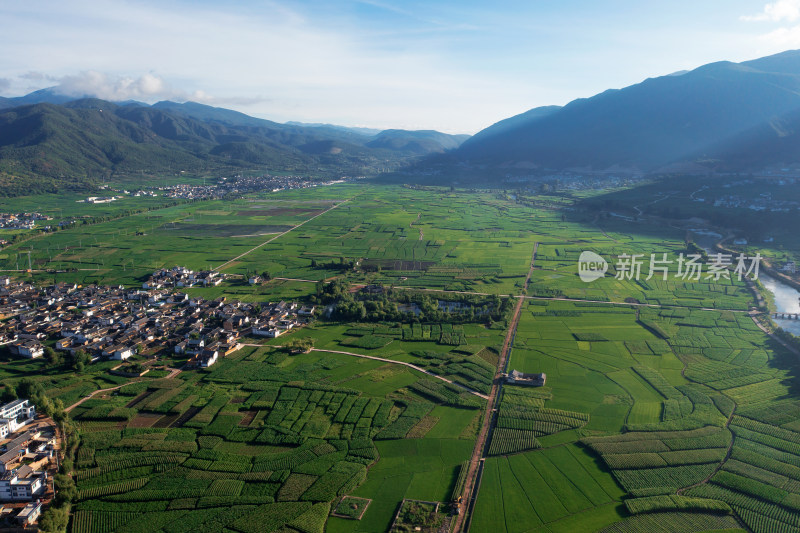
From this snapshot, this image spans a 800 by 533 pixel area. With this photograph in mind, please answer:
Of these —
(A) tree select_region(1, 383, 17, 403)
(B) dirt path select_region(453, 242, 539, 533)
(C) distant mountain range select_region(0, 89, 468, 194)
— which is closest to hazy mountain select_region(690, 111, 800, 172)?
(B) dirt path select_region(453, 242, 539, 533)

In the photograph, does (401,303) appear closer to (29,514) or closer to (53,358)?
(53,358)

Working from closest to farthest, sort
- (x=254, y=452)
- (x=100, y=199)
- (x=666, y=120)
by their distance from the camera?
(x=254, y=452), (x=100, y=199), (x=666, y=120)

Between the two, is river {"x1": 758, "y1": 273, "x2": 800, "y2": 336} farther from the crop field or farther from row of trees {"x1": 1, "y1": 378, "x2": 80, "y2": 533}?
row of trees {"x1": 1, "y1": 378, "x2": 80, "y2": 533}

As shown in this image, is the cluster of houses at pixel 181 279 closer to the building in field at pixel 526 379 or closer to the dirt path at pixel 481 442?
the dirt path at pixel 481 442

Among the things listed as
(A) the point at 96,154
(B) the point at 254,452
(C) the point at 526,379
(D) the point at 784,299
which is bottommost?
(B) the point at 254,452

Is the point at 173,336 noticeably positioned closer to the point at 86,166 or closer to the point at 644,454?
the point at 644,454

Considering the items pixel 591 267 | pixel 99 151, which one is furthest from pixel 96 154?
pixel 591 267

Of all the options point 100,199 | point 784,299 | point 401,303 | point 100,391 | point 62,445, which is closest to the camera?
point 62,445
